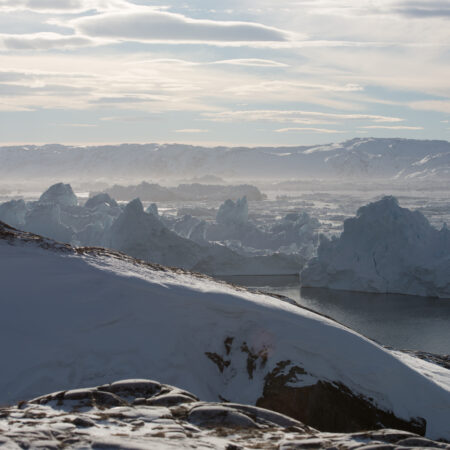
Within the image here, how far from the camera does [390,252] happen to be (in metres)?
29.3

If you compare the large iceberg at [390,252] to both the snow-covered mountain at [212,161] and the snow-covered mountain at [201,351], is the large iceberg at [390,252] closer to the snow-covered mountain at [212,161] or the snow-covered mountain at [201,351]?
the snow-covered mountain at [201,351]

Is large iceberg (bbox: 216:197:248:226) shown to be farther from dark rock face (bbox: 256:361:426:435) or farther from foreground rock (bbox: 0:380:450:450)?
foreground rock (bbox: 0:380:450:450)

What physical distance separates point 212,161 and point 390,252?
145 m

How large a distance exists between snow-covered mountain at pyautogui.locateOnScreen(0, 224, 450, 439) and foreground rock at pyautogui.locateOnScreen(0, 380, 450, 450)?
1.57 meters

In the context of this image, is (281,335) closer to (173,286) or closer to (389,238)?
(173,286)

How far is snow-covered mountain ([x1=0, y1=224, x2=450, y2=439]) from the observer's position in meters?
5.52

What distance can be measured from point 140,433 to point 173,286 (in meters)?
3.55

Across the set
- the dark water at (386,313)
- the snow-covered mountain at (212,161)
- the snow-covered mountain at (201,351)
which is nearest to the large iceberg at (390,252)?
the dark water at (386,313)

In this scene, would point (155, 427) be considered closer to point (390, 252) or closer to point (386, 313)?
point (386, 313)

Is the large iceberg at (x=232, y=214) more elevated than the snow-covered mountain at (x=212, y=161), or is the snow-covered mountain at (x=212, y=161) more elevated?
the snow-covered mountain at (x=212, y=161)

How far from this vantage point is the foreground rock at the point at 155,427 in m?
3.12

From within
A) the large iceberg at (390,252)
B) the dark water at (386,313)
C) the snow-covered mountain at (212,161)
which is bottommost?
the dark water at (386,313)

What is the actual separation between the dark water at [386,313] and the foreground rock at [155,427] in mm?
17892

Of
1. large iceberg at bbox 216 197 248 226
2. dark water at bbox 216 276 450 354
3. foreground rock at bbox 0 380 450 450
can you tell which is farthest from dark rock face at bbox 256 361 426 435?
large iceberg at bbox 216 197 248 226
